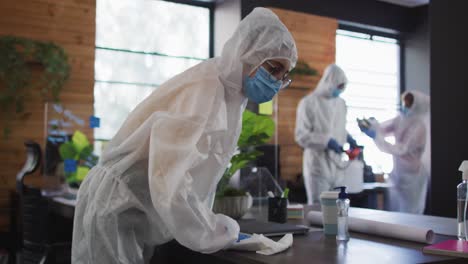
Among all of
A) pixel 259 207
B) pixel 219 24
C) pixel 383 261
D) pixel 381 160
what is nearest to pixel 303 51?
pixel 219 24

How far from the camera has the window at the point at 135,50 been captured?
18.7ft

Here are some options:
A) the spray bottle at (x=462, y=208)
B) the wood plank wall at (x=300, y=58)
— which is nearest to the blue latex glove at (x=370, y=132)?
the wood plank wall at (x=300, y=58)

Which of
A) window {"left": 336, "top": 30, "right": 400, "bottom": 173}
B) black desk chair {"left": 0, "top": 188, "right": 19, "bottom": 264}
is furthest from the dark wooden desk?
window {"left": 336, "top": 30, "right": 400, "bottom": 173}

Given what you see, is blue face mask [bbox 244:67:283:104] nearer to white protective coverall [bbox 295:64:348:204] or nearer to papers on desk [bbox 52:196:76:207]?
papers on desk [bbox 52:196:76:207]

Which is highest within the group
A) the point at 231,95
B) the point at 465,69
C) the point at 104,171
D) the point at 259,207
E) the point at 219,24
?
the point at 219,24

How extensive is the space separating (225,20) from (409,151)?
2449mm

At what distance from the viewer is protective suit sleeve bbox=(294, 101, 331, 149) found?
5355 mm

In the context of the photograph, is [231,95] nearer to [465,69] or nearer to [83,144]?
[465,69]

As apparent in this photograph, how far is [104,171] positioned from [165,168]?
27 cm

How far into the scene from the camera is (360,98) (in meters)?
7.47

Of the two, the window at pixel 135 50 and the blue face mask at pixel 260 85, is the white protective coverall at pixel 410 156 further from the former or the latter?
the blue face mask at pixel 260 85

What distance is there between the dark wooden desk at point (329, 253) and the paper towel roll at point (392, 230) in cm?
2

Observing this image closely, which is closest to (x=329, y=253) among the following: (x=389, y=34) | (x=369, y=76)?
(x=369, y=76)

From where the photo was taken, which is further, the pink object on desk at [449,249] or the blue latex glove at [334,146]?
the blue latex glove at [334,146]
